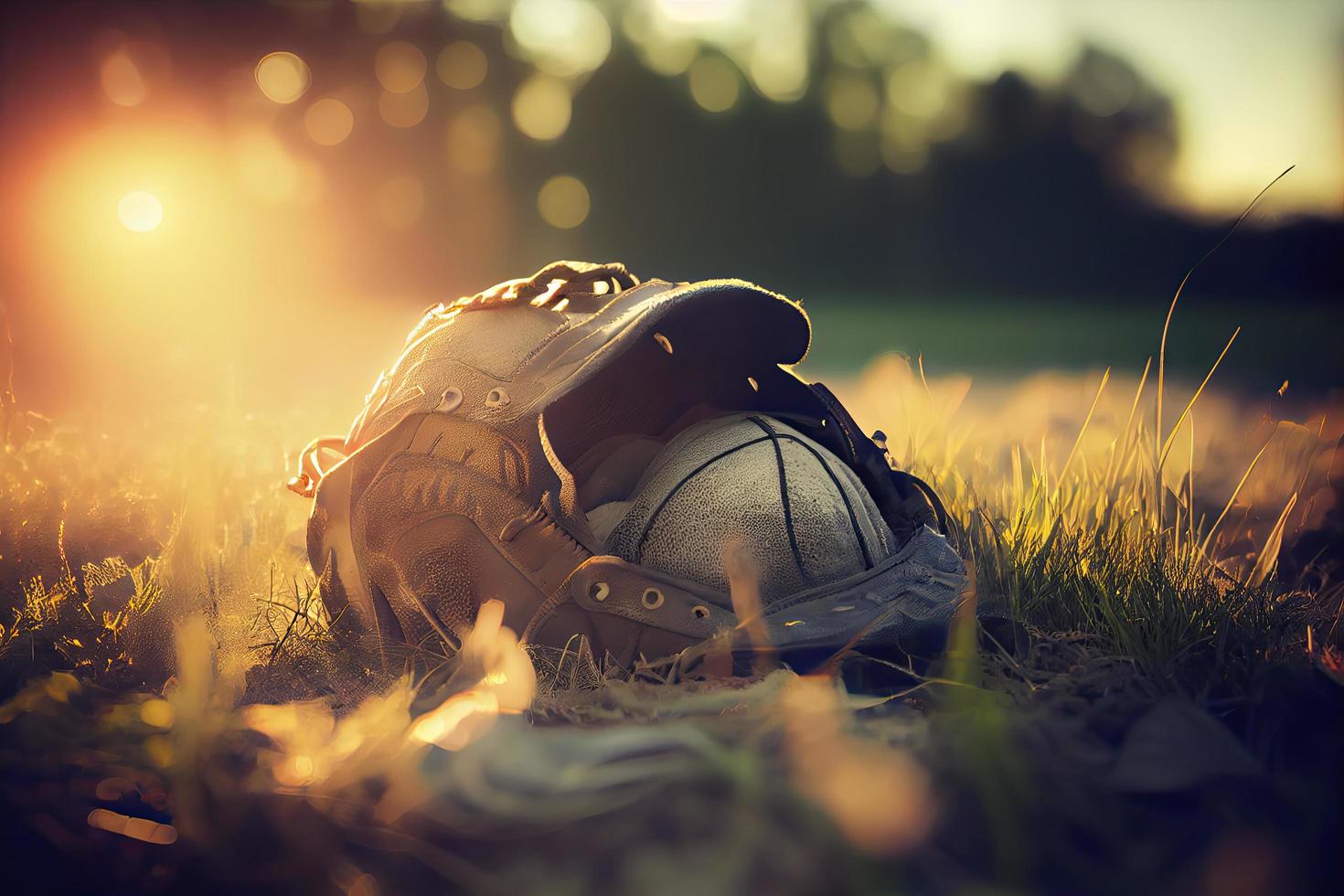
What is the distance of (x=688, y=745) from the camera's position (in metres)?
1.44

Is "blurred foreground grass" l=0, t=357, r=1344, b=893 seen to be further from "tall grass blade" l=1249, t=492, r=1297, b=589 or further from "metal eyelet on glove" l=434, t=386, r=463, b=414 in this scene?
"metal eyelet on glove" l=434, t=386, r=463, b=414

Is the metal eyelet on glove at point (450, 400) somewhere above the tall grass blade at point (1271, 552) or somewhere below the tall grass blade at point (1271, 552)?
above

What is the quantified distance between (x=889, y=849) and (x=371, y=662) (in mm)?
1521

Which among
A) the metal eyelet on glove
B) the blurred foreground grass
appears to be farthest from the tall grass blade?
the metal eyelet on glove

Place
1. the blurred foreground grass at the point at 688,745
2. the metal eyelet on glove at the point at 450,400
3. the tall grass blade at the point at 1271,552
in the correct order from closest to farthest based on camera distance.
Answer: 1. the blurred foreground grass at the point at 688,745
2. the metal eyelet on glove at the point at 450,400
3. the tall grass blade at the point at 1271,552

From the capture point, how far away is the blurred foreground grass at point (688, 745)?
1306 mm

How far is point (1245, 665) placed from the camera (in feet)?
7.07

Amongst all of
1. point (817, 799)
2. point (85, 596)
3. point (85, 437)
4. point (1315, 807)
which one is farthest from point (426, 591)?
point (85, 437)

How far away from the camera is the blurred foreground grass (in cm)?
131

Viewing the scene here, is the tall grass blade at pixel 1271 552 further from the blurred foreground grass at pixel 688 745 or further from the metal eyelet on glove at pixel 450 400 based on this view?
the metal eyelet on glove at pixel 450 400

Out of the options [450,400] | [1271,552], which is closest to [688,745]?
[450,400]

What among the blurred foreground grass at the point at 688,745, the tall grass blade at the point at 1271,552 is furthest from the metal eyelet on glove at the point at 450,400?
the tall grass blade at the point at 1271,552

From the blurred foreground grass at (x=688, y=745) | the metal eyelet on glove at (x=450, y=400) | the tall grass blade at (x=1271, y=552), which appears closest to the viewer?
the blurred foreground grass at (x=688, y=745)

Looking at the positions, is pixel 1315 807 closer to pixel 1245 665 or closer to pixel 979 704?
pixel 979 704
